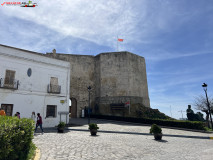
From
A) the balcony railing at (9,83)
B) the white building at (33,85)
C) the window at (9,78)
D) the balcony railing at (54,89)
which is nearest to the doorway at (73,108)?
the white building at (33,85)

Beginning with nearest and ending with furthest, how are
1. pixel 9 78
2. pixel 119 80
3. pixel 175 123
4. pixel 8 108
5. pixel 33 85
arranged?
pixel 8 108 < pixel 9 78 < pixel 33 85 < pixel 175 123 < pixel 119 80

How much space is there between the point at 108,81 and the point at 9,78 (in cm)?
1757

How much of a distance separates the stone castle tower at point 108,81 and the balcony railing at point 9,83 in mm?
12641

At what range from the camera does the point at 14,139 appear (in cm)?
379

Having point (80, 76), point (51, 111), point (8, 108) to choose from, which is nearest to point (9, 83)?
point (8, 108)

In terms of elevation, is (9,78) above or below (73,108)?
above

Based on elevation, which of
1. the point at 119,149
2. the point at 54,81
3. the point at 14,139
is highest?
the point at 54,81

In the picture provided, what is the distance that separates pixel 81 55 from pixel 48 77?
44.6ft

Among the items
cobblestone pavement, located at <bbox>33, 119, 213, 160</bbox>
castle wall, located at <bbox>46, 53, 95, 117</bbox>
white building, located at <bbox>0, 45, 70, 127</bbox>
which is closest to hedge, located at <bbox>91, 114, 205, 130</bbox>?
cobblestone pavement, located at <bbox>33, 119, 213, 160</bbox>

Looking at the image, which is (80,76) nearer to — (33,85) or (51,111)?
(51,111)

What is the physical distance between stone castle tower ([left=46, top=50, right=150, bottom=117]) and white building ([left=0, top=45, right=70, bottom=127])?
375 inches

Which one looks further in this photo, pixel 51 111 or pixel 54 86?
pixel 54 86

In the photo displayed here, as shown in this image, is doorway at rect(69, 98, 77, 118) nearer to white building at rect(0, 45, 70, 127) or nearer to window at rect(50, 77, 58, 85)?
white building at rect(0, 45, 70, 127)

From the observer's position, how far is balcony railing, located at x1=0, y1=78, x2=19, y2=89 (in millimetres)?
13231
